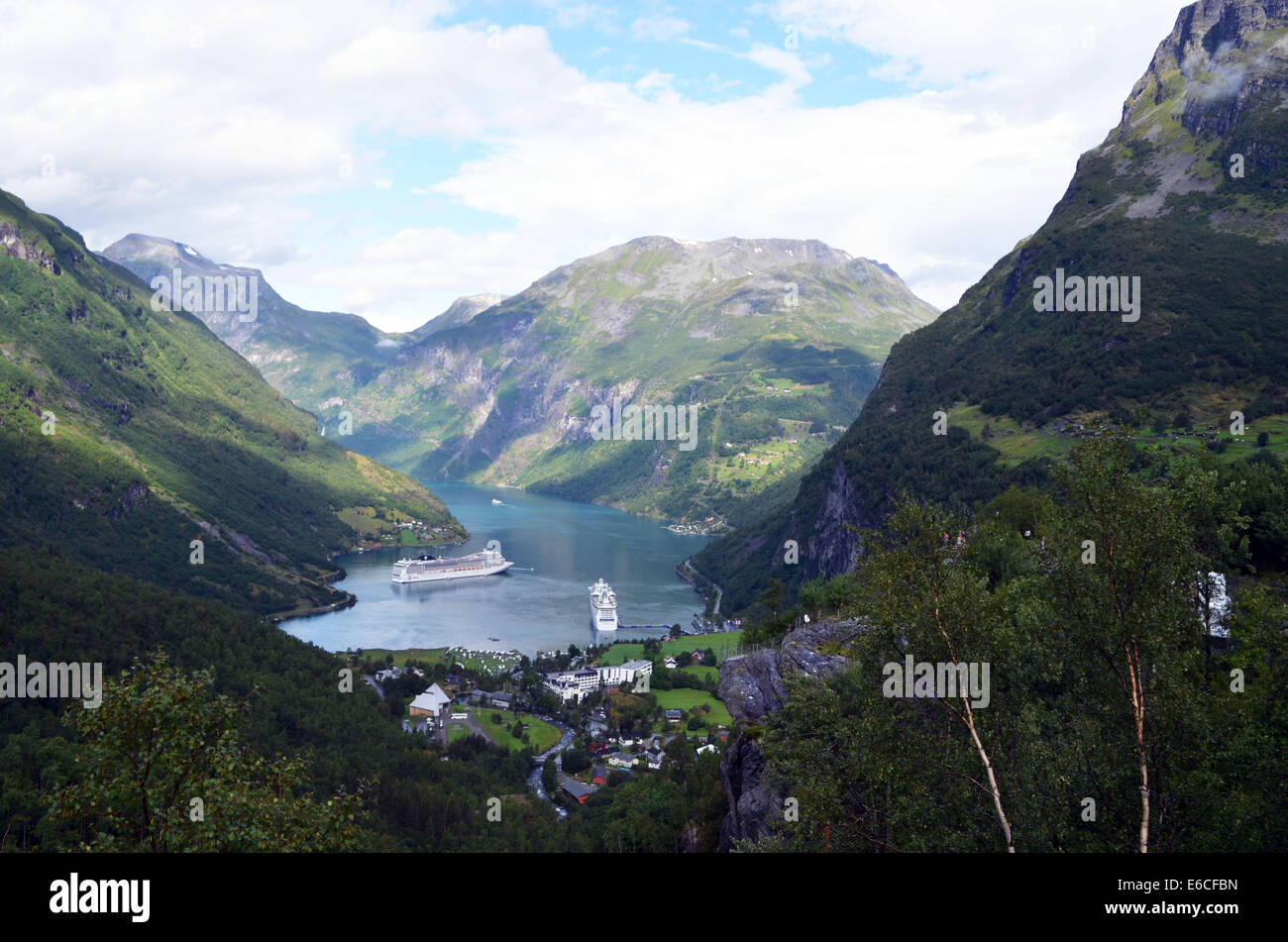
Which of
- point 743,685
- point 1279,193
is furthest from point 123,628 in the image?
point 1279,193

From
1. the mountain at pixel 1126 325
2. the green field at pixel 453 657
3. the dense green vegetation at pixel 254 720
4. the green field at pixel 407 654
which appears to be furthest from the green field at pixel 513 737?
the mountain at pixel 1126 325

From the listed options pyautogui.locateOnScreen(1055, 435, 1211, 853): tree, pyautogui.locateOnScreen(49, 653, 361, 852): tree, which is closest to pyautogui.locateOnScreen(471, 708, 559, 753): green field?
pyautogui.locateOnScreen(49, 653, 361, 852): tree

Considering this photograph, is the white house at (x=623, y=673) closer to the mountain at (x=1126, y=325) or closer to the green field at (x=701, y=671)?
the green field at (x=701, y=671)

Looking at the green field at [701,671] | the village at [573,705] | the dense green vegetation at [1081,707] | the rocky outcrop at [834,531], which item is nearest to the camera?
the dense green vegetation at [1081,707]

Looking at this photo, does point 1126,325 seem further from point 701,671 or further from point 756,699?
point 756,699

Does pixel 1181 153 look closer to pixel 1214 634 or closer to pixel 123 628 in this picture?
pixel 1214 634

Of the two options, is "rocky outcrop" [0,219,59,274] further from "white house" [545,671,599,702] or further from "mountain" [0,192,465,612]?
"white house" [545,671,599,702]
